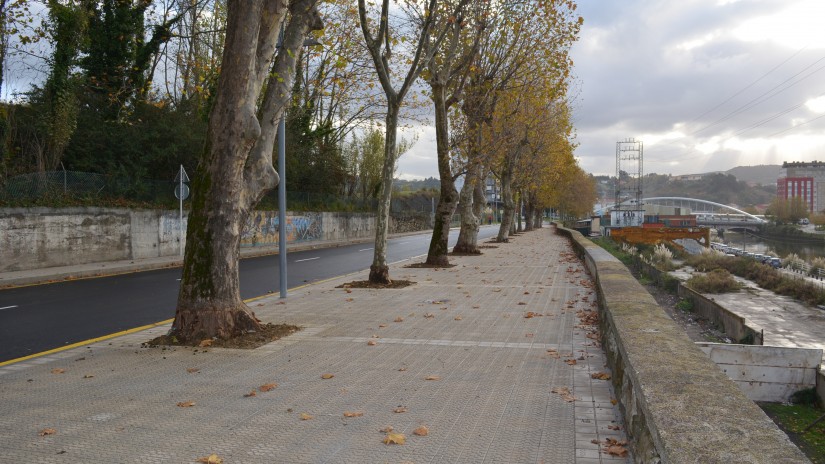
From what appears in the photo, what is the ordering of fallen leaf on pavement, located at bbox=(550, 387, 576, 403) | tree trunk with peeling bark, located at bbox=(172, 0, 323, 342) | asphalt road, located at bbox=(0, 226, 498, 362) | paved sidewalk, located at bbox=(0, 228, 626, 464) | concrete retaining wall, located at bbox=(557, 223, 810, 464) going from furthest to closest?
1. asphalt road, located at bbox=(0, 226, 498, 362)
2. tree trunk with peeling bark, located at bbox=(172, 0, 323, 342)
3. fallen leaf on pavement, located at bbox=(550, 387, 576, 403)
4. paved sidewalk, located at bbox=(0, 228, 626, 464)
5. concrete retaining wall, located at bbox=(557, 223, 810, 464)

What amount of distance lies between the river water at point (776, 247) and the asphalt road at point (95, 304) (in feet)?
159

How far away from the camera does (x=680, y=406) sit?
331cm

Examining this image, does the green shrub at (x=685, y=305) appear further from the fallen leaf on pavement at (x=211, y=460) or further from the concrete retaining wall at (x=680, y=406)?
the fallen leaf on pavement at (x=211, y=460)

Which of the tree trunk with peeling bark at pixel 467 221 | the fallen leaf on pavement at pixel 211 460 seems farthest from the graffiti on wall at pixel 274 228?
the fallen leaf on pavement at pixel 211 460

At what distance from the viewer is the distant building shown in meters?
182

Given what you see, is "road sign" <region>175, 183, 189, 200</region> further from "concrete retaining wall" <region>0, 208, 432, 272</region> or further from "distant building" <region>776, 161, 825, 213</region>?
"distant building" <region>776, 161, 825, 213</region>

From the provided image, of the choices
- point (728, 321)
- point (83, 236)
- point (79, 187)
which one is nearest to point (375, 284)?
point (728, 321)

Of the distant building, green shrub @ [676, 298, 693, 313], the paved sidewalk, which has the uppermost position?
the distant building

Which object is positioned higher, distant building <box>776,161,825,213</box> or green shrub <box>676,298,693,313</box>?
distant building <box>776,161,825,213</box>

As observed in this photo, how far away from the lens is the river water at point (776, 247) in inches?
2411

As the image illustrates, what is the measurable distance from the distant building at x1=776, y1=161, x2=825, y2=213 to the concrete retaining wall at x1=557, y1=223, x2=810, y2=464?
203659mm

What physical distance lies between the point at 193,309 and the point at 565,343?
4534mm

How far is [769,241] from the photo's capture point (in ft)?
313

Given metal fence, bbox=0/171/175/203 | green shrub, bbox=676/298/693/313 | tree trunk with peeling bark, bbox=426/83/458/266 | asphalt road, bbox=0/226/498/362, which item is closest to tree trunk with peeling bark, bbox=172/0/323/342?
asphalt road, bbox=0/226/498/362
